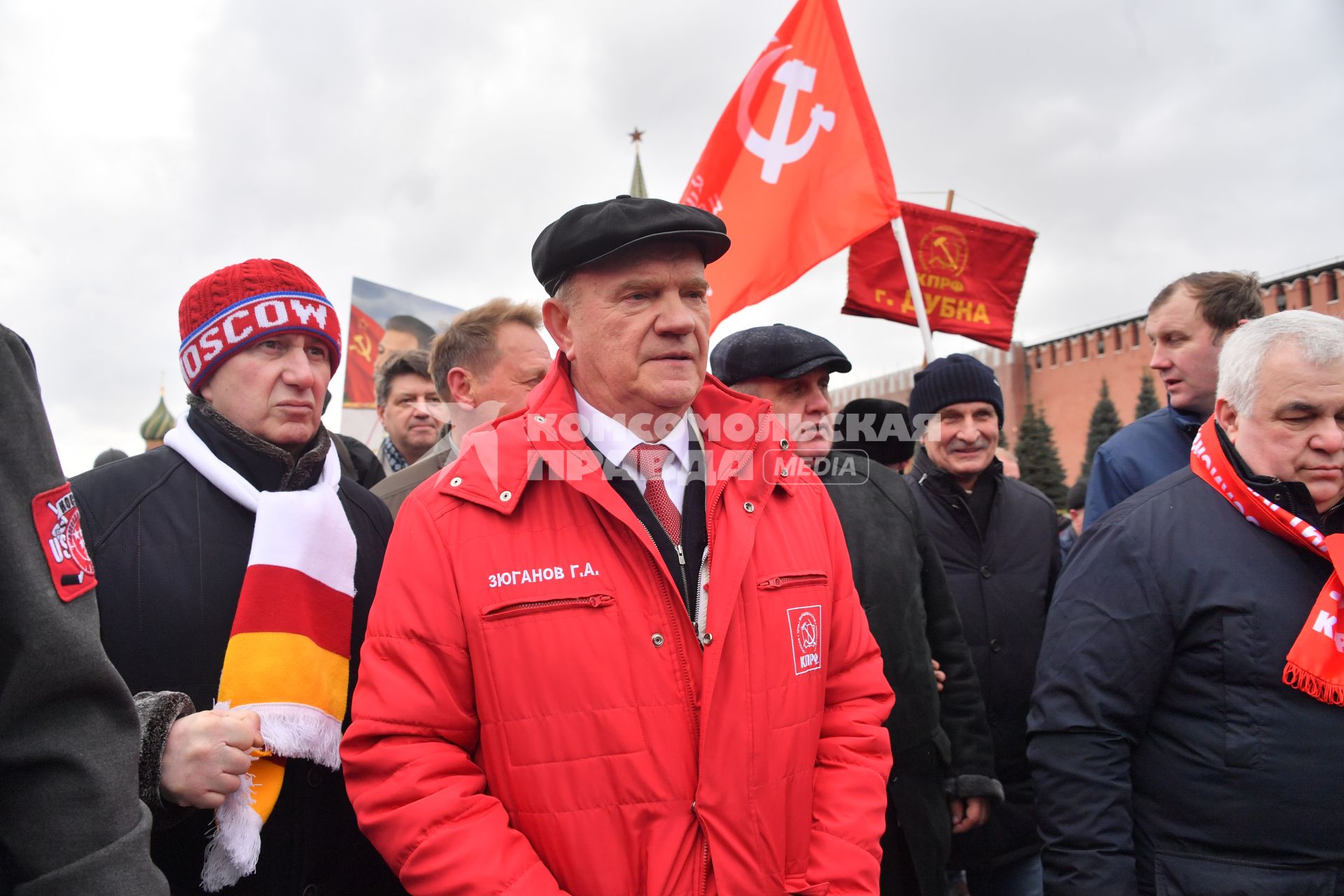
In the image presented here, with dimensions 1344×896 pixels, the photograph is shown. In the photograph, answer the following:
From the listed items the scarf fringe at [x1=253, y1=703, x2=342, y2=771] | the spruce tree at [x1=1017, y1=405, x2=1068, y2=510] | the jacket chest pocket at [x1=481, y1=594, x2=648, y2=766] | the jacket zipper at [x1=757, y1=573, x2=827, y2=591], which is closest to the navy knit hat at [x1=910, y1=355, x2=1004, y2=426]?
the jacket zipper at [x1=757, y1=573, x2=827, y2=591]

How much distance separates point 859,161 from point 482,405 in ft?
8.67

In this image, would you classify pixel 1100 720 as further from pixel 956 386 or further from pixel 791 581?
pixel 956 386

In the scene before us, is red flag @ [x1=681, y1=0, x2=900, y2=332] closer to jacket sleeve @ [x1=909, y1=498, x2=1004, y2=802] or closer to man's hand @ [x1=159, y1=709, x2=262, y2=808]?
jacket sleeve @ [x1=909, y1=498, x2=1004, y2=802]

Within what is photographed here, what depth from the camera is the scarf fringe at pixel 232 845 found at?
1813 mm

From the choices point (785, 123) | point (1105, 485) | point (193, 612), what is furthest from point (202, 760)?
point (785, 123)

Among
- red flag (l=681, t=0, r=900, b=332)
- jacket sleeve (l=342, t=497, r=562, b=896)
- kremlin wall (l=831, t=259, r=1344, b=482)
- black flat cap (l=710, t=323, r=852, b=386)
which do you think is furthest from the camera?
kremlin wall (l=831, t=259, r=1344, b=482)

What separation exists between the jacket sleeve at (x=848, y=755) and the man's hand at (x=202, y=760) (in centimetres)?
123

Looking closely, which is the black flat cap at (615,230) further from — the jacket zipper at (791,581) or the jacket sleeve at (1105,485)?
the jacket sleeve at (1105,485)

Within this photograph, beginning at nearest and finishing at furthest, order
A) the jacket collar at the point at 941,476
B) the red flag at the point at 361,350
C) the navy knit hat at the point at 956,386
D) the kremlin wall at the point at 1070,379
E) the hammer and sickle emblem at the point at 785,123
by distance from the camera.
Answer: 1. the jacket collar at the point at 941,476
2. the navy knit hat at the point at 956,386
3. the hammer and sickle emblem at the point at 785,123
4. the red flag at the point at 361,350
5. the kremlin wall at the point at 1070,379

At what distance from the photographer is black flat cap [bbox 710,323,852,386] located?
10.1 ft

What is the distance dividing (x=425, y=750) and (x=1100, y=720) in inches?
65.2

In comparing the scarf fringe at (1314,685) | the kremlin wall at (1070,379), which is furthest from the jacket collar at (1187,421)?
the kremlin wall at (1070,379)

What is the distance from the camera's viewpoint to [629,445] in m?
2.05

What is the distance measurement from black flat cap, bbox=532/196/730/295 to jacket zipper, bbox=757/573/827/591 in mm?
815
